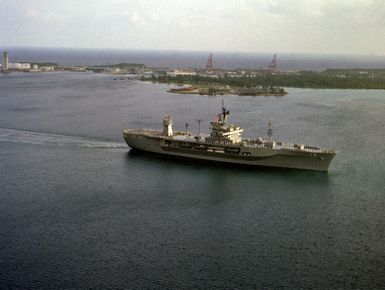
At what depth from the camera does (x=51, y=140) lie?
3912 centimetres

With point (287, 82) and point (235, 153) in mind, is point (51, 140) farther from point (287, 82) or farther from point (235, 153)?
point (287, 82)

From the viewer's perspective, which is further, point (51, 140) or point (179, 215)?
point (51, 140)

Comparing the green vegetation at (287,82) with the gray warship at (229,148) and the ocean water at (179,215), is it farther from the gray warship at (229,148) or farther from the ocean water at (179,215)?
the gray warship at (229,148)

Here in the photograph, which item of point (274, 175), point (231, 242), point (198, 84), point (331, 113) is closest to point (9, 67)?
point (198, 84)

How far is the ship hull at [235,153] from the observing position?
3148cm

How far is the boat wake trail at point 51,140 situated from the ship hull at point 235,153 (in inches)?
92.1

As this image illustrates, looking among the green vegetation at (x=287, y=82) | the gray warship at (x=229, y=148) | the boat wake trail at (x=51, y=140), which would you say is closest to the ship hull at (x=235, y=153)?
the gray warship at (x=229, y=148)

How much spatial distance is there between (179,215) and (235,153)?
10282mm

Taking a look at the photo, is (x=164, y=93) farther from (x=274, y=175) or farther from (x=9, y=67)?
(x=9, y=67)

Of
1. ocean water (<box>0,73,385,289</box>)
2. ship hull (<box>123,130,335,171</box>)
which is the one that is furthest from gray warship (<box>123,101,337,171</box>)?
ocean water (<box>0,73,385,289</box>)

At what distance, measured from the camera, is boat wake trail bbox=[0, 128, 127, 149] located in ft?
124

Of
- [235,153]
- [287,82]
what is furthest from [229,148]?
[287,82]

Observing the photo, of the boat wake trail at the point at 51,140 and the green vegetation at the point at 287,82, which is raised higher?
the green vegetation at the point at 287,82

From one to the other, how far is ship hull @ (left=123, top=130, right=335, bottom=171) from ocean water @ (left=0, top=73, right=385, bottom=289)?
2.42ft
